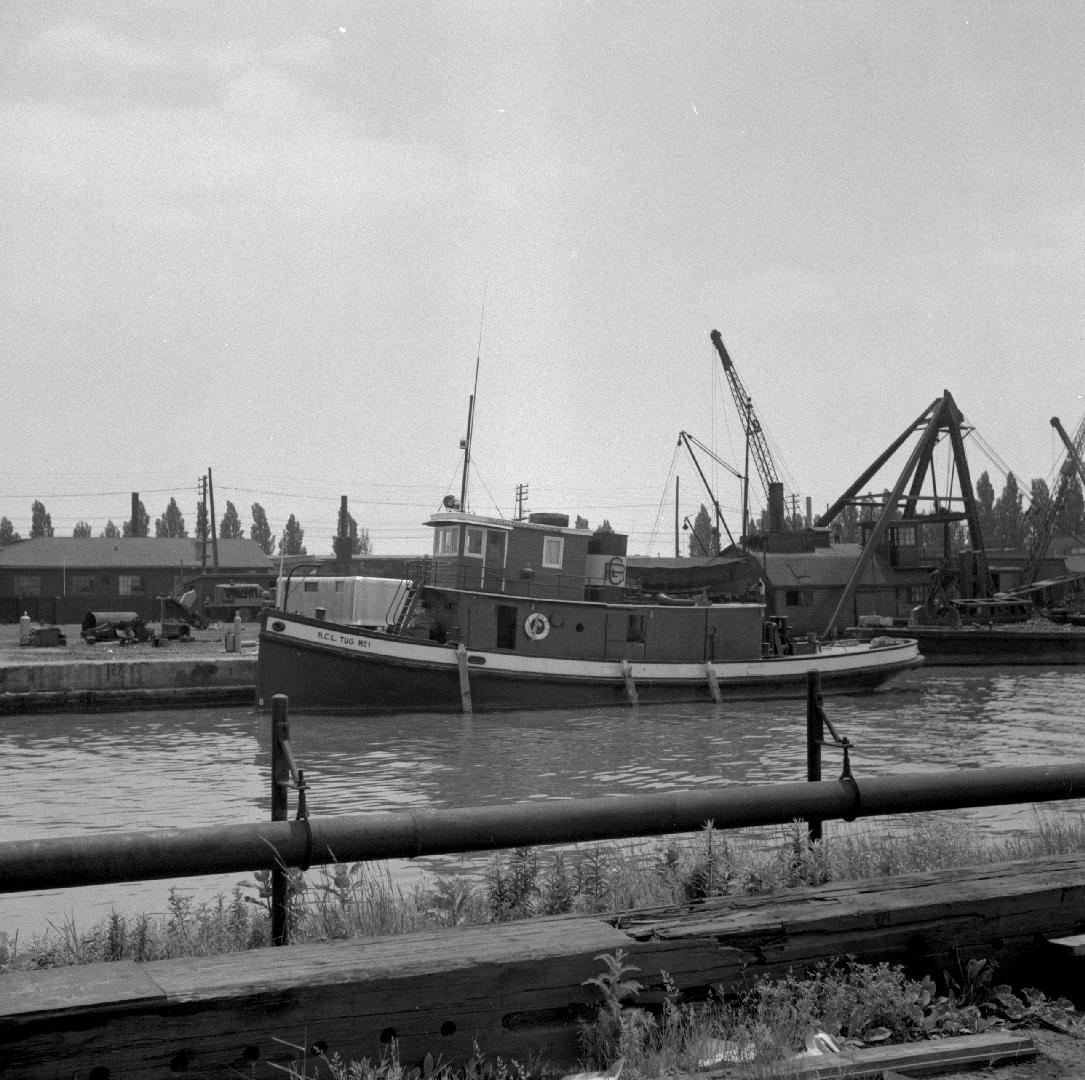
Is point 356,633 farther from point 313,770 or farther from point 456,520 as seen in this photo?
point 313,770

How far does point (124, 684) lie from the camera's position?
30.8 metres

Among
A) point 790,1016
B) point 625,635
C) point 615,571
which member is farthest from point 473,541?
point 790,1016

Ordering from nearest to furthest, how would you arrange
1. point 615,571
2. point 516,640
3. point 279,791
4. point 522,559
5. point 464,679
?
point 279,791 → point 464,679 → point 516,640 → point 522,559 → point 615,571

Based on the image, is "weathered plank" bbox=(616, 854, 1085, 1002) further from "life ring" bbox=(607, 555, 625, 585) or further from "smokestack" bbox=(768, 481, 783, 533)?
"smokestack" bbox=(768, 481, 783, 533)

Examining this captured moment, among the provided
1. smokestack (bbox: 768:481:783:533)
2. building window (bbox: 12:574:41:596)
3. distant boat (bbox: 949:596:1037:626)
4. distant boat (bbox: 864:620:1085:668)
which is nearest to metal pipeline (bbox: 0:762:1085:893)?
distant boat (bbox: 864:620:1085:668)

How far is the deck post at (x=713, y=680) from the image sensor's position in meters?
31.9

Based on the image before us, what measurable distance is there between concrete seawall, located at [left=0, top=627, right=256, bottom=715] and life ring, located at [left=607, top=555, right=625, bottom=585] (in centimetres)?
985

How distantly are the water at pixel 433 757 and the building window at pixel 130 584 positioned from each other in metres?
47.3

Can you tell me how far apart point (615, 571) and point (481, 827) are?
91.6ft

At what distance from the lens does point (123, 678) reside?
1213 inches

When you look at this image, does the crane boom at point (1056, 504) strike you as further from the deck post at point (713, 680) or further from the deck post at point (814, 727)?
the deck post at point (814, 727)

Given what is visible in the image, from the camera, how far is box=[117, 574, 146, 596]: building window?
7475 cm

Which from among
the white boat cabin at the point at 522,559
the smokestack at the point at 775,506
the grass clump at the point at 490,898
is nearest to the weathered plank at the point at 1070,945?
the grass clump at the point at 490,898

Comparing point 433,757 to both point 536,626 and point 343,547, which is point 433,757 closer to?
point 536,626
